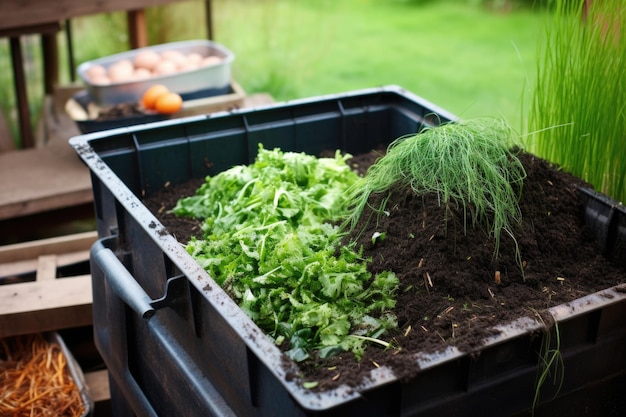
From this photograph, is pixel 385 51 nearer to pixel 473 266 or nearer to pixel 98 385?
pixel 98 385

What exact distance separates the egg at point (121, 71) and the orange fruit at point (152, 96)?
25 centimetres

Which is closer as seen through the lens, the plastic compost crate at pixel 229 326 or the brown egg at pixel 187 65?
the plastic compost crate at pixel 229 326

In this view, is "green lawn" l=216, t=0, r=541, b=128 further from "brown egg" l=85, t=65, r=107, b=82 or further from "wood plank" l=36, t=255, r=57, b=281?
"wood plank" l=36, t=255, r=57, b=281

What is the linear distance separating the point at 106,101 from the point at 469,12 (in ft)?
18.9

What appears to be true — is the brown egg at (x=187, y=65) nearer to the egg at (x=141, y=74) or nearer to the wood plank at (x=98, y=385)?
the egg at (x=141, y=74)

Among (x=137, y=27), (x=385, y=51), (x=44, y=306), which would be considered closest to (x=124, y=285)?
(x=44, y=306)

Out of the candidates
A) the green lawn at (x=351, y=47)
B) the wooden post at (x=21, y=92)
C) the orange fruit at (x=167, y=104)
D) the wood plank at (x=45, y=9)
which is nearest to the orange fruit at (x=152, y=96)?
the orange fruit at (x=167, y=104)

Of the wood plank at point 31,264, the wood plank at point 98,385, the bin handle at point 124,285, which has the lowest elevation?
the wood plank at point 98,385

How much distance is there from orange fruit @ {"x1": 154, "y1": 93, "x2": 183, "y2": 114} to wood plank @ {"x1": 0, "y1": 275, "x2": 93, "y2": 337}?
1.07m

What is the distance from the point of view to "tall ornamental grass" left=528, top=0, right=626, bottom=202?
2207 mm

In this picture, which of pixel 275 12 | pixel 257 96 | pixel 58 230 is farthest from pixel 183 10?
pixel 58 230

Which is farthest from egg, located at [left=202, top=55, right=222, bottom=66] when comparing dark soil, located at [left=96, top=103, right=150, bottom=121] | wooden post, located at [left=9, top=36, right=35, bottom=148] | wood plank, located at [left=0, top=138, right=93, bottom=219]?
wooden post, located at [left=9, top=36, right=35, bottom=148]

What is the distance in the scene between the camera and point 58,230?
4391 millimetres

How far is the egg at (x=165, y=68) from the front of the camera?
154 inches
